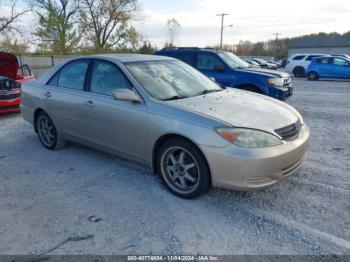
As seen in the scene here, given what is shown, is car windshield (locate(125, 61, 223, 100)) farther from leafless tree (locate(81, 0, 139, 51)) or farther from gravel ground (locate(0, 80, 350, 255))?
leafless tree (locate(81, 0, 139, 51))

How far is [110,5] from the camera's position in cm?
3403

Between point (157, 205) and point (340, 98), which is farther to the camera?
point (340, 98)

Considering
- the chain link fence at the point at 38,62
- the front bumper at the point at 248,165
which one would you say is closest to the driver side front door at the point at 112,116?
the front bumper at the point at 248,165

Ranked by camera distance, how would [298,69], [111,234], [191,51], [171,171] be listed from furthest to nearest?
[298,69]
[191,51]
[171,171]
[111,234]

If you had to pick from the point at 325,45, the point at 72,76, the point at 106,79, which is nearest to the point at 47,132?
the point at 72,76

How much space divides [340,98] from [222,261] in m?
10.1

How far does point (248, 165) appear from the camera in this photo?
2752 mm

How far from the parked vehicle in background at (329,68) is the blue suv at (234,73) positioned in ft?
36.8

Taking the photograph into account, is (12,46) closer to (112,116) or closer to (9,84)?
(9,84)

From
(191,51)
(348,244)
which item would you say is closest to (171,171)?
(348,244)

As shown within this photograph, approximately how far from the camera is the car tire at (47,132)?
15.7ft

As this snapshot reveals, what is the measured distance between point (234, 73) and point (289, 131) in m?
4.76

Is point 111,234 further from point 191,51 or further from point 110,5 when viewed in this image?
point 110,5

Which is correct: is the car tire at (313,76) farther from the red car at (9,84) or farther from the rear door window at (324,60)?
the red car at (9,84)
